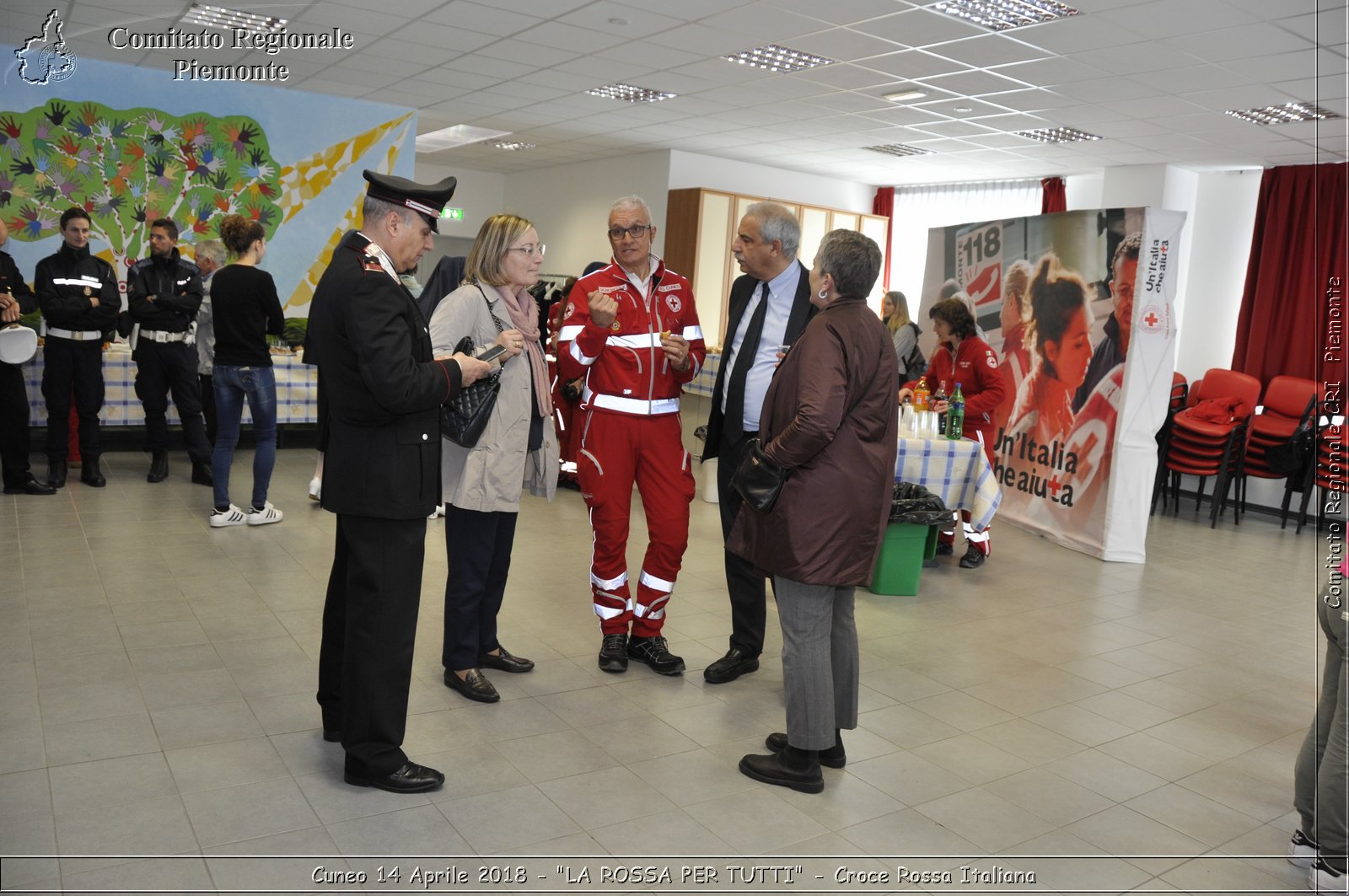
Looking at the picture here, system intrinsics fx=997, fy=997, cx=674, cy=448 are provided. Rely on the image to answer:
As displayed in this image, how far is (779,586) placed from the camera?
303 centimetres

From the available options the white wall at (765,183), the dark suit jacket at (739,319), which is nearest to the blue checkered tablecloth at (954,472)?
the dark suit jacket at (739,319)

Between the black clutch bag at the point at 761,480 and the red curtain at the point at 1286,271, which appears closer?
the black clutch bag at the point at 761,480

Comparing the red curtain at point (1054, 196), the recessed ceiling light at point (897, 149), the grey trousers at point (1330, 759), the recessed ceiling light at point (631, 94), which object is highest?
the recessed ceiling light at point (631, 94)

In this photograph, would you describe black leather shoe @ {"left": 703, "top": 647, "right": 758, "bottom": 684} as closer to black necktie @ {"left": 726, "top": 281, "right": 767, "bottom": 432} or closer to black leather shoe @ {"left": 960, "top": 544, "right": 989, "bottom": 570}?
black necktie @ {"left": 726, "top": 281, "right": 767, "bottom": 432}

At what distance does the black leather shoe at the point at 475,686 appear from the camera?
3473mm

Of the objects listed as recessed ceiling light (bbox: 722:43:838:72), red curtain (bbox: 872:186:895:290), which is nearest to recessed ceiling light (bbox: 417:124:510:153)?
recessed ceiling light (bbox: 722:43:838:72)

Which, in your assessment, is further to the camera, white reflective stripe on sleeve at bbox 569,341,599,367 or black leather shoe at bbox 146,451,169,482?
black leather shoe at bbox 146,451,169,482

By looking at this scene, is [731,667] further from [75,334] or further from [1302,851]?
[75,334]

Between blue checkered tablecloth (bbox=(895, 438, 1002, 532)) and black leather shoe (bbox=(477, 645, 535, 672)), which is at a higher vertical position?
blue checkered tablecloth (bbox=(895, 438, 1002, 532))

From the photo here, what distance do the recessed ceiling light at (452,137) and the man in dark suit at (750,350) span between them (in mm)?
9543

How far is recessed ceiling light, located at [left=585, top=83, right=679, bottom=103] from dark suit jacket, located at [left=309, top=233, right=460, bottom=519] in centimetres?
730

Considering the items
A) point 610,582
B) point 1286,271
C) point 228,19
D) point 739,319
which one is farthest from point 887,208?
point 610,582

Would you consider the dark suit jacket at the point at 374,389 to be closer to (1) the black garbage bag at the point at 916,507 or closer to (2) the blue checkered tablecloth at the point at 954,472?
(1) the black garbage bag at the point at 916,507

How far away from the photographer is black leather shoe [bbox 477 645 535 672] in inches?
149
